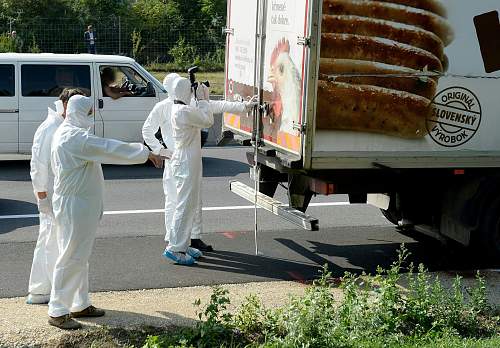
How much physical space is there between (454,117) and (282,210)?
194 cm

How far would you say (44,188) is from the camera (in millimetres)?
7285

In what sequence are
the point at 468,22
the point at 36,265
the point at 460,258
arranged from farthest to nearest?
the point at 460,258 < the point at 468,22 < the point at 36,265

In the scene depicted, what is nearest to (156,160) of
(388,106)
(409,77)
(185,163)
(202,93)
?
(185,163)

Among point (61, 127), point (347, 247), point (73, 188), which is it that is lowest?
point (347, 247)

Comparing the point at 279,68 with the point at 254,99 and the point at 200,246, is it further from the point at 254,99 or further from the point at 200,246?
the point at 200,246

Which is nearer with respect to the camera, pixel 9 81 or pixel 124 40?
pixel 9 81

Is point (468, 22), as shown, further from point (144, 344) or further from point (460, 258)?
point (144, 344)

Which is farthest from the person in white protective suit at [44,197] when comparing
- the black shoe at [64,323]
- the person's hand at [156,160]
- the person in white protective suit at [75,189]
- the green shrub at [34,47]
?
the green shrub at [34,47]

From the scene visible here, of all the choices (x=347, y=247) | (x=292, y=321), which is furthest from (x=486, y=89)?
(x=292, y=321)

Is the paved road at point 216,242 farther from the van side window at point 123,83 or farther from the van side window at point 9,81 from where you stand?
the van side window at point 123,83

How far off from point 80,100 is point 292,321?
2344 mm

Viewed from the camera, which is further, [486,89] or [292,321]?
[486,89]

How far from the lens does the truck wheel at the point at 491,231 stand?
912cm

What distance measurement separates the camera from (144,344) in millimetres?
6652
